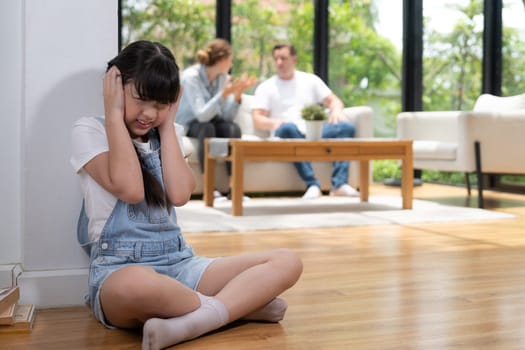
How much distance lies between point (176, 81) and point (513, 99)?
4.15 m

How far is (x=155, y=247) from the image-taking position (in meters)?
1.62

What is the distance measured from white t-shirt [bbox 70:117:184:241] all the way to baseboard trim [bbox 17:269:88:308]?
24 centimetres

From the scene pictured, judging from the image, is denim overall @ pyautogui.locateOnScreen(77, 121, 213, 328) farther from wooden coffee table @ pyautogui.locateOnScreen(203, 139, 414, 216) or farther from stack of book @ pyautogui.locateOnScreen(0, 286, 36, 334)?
wooden coffee table @ pyautogui.locateOnScreen(203, 139, 414, 216)

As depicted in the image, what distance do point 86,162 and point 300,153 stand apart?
2645 millimetres

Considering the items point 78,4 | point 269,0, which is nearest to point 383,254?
point 78,4

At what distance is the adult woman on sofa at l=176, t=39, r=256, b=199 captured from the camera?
4.84m

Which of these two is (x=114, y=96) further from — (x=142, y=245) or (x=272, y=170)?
(x=272, y=170)

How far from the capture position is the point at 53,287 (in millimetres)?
1836

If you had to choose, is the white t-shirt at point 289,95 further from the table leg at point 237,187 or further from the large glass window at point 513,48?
the large glass window at point 513,48

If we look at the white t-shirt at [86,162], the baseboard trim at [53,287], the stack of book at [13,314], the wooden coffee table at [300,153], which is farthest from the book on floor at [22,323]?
the wooden coffee table at [300,153]

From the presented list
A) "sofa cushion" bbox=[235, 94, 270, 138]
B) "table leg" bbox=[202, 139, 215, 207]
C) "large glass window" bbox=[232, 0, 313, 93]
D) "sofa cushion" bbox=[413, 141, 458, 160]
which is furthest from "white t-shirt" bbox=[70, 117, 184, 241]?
"large glass window" bbox=[232, 0, 313, 93]

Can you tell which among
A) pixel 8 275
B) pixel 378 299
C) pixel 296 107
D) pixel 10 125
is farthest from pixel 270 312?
pixel 296 107

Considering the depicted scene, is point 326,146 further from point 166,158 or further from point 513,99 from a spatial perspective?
point 166,158

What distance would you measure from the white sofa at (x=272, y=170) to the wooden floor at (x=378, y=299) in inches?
63.0
